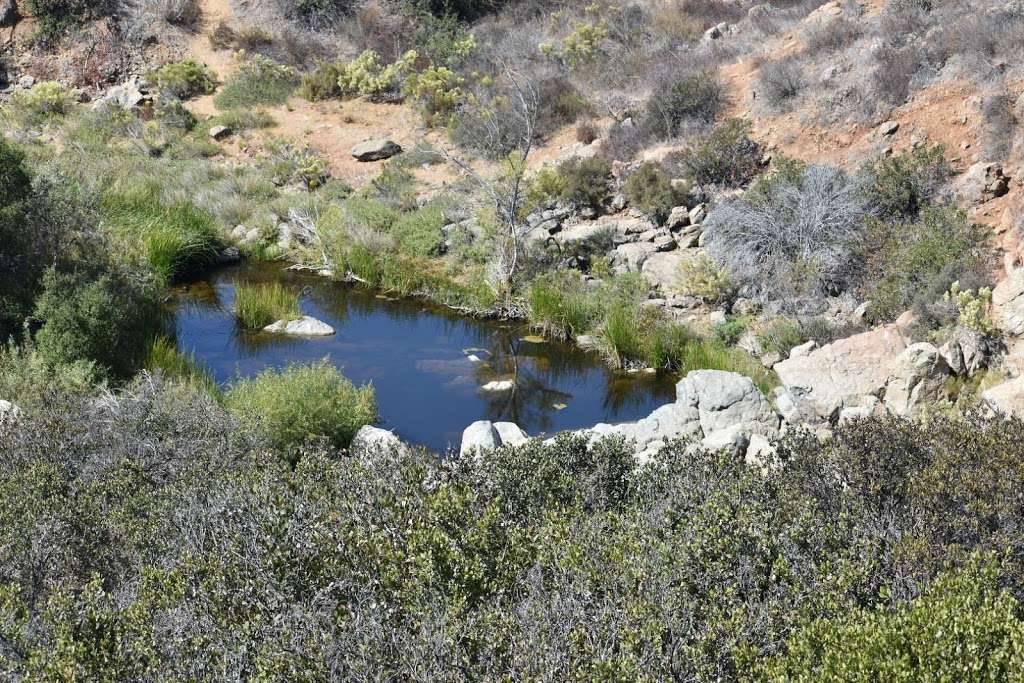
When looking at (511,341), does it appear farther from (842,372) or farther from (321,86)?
(321,86)

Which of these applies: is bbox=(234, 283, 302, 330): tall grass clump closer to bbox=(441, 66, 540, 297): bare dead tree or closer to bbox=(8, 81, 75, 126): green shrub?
bbox=(441, 66, 540, 297): bare dead tree

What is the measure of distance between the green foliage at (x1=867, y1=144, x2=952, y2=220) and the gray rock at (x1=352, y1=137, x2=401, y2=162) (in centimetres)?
1098

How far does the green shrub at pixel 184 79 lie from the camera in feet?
84.0

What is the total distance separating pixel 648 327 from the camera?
13.8m

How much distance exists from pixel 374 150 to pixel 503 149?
121 inches

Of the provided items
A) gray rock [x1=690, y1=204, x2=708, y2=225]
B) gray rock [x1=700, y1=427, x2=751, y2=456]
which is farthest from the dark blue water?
gray rock [x1=690, y1=204, x2=708, y2=225]

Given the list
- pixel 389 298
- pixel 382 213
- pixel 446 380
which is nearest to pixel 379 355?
pixel 446 380

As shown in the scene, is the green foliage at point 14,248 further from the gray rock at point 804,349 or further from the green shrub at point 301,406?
the gray rock at point 804,349

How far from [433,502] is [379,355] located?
8.44 metres

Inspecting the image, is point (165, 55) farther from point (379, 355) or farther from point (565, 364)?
point (565, 364)

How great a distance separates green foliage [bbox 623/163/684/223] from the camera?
55.8 ft

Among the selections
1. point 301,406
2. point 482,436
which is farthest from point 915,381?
point 301,406

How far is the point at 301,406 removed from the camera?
10.1m

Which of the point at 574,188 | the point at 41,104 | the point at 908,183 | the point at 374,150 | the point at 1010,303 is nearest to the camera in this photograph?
the point at 1010,303
